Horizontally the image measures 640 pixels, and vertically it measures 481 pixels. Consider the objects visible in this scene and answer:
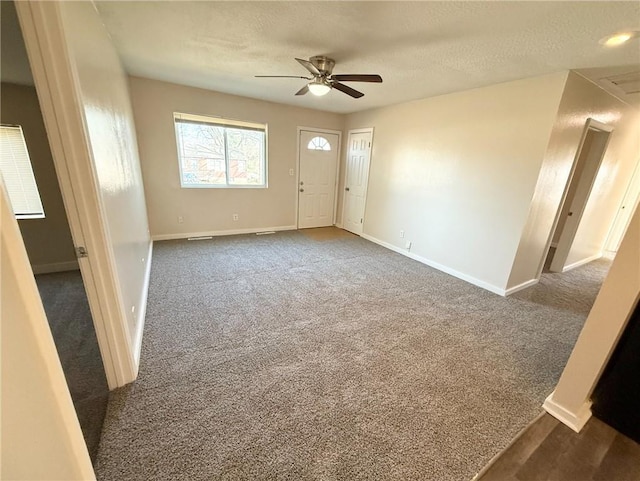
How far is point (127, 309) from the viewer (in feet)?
5.81

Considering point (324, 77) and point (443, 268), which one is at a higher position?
point (324, 77)

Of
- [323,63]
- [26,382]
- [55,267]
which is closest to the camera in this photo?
[26,382]

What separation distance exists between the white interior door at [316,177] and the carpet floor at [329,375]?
8.16 ft

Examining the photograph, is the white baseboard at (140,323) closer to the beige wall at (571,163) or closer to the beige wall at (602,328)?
the beige wall at (602,328)

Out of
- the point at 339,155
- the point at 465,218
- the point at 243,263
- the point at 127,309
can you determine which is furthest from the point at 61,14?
the point at 339,155

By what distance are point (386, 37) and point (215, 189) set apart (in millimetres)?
3582

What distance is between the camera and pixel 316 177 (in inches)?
218

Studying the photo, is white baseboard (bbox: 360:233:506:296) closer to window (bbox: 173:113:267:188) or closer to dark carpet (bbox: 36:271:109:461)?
window (bbox: 173:113:267:188)

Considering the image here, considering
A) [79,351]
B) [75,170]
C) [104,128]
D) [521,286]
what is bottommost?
[79,351]

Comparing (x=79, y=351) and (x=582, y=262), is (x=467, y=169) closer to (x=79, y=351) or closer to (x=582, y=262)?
(x=582, y=262)

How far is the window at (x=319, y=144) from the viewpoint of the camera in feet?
17.4

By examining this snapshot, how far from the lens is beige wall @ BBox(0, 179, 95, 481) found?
605mm

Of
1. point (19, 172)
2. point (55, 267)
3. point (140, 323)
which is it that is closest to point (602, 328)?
point (140, 323)

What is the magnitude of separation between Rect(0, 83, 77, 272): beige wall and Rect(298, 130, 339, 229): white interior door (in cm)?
366
